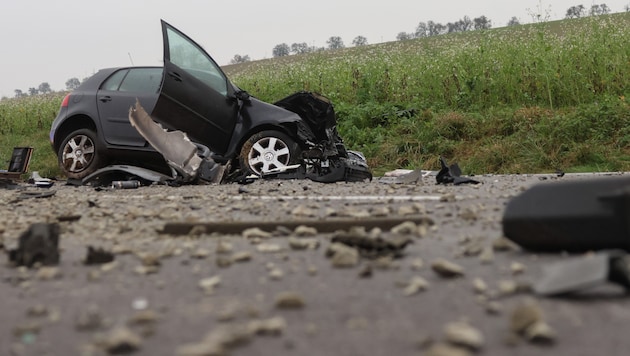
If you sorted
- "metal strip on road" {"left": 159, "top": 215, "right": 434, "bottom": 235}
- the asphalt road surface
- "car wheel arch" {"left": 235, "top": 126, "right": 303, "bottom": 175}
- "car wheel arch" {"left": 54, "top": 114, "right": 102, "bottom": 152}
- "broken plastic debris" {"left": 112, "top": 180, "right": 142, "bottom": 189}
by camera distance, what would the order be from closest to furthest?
the asphalt road surface → "metal strip on road" {"left": 159, "top": 215, "right": 434, "bottom": 235} → "broken plastic debris" {"left": 112, "top": 180, "right": 142, "bottom": 189} → "car wheel arch" {"left": 235, "top": 126, "right": 303, "bottom": 175} → "car wheel arch" {"left": 54, "top": 114, "right": 102, "bottom": 152}

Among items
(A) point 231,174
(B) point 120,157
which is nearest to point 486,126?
(A) point 231,174

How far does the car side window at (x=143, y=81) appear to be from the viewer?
29.5ft

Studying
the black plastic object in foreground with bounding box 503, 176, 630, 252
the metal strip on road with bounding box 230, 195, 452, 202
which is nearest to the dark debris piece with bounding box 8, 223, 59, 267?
the black plastic object in foreground with bounding box 503, 176, 630, 252

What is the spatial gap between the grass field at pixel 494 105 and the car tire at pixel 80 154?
4802 millimetres

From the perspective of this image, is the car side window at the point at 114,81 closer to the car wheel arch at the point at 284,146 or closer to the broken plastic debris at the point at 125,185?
the broken plastic debris at the point at 125,185

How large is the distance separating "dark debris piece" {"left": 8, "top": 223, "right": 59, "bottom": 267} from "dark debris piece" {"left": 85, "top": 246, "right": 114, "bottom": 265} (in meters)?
0.17

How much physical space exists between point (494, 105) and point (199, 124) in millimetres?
7087

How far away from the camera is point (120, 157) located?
8875mm

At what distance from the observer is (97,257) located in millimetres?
3000

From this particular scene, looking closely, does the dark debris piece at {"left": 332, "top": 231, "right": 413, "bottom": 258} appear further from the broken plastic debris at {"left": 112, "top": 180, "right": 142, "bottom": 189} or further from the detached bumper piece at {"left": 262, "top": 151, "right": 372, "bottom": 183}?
the broken plastic debris at {"left": 112, "top": 180, "right": 142, "bottom": 189}

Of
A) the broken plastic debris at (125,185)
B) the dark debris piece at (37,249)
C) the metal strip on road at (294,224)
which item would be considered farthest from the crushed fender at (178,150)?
the dark debris piece at (37,249)

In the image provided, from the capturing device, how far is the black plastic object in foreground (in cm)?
252

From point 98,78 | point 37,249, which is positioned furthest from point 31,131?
point 37,249

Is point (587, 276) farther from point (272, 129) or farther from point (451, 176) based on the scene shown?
point (272, 129)
